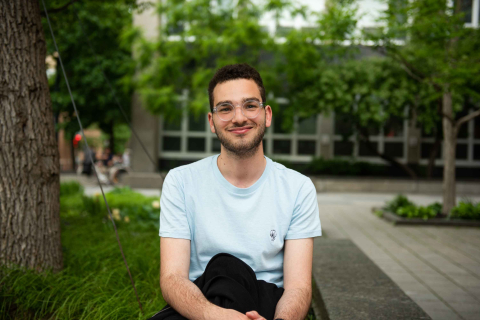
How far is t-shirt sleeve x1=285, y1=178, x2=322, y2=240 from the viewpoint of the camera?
6.94 ft

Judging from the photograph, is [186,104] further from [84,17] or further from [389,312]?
[389,312]

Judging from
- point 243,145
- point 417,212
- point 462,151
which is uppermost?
point 243,145

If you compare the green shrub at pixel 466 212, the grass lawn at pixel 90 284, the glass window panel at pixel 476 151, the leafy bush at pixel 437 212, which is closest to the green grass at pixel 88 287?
the grass lawn at pixel 90 284

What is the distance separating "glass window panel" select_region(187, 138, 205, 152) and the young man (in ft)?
57.4

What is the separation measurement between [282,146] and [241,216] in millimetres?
17880

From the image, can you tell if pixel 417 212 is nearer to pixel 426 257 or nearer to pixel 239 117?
pixel 426 257

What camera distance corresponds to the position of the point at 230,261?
1961 millimetres

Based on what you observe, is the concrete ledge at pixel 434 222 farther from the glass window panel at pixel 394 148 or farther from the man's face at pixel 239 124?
the glass window panel at pixel 394 148

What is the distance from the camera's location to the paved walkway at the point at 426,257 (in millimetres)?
3888

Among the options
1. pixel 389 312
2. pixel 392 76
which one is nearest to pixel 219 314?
pixel 389 312

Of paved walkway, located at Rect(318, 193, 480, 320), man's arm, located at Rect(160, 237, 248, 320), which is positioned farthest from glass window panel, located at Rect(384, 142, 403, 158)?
man's arm, located at Rect(160, 237, 248, 320)

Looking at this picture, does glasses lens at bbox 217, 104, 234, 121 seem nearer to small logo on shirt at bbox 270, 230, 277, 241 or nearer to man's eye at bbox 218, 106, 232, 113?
man's eye at bbox 218, 106, 232, 113

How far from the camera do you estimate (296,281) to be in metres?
2.04

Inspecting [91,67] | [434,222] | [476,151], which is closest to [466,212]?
A: [434,222]
